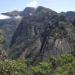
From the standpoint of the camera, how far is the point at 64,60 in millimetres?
138375

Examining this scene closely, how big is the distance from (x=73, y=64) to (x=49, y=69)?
15455mm

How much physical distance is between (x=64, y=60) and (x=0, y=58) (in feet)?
200

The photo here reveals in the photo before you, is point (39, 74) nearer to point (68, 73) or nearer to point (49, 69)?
point (49, 69)

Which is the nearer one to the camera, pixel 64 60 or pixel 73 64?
pixel 73 64

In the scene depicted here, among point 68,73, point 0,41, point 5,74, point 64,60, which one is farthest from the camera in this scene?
point 64,60

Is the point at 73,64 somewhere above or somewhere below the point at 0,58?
below

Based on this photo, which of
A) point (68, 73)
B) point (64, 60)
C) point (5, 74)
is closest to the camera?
point (5, 74)

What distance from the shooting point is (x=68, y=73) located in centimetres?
12288

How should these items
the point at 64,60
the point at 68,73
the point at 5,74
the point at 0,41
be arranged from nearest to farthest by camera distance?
the point at 0,41 → the point at 5,74 → the point at 68,73 → the point at 64,60

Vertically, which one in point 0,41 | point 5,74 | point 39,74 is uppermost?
point 0,41

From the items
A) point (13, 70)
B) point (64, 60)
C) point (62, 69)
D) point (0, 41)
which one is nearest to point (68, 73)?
point (62, 69)

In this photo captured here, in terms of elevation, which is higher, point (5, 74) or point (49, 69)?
point (5, 74)

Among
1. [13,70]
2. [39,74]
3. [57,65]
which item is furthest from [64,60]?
[13,70]

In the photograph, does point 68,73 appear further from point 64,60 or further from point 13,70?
point 13,70
